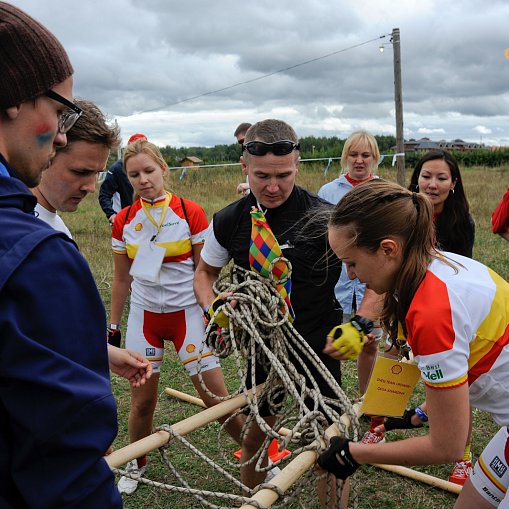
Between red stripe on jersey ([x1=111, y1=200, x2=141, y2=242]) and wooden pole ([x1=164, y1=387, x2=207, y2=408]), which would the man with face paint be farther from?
wooden pole ([x1=164, y1=387, x2=207, y2=408])

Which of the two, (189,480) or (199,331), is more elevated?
(199,331)

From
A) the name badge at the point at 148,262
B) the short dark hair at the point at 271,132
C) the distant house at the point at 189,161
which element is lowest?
the name badge at the point at 148,262

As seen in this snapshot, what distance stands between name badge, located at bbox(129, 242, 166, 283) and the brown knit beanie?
6.56 feet

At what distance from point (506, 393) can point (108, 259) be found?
7773mm

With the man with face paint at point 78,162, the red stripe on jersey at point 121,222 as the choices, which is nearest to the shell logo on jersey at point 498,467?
the man with face paint at point 78,162

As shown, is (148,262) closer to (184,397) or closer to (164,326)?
(164,326)

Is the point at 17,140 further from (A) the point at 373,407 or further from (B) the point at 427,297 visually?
(A) the point at 373,407

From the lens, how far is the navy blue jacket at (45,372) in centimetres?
83

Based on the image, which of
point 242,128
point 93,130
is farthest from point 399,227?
point 242,128

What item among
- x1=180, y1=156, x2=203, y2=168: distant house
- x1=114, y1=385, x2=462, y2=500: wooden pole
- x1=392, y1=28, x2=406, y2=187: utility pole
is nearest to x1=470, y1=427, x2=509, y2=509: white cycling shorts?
x1=114, y1=385, x2=462, y2=500: wooden pole

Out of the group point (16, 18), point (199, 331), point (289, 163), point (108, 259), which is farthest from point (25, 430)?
point (108, 259)

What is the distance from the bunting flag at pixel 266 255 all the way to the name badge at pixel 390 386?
0.56m

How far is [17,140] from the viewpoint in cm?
99

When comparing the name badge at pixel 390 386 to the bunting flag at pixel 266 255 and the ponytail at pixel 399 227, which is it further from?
the bunting flag at pixel 266 255
